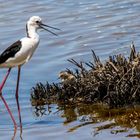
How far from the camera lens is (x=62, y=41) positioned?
13.0m

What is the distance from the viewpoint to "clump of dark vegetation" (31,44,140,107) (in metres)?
7.93

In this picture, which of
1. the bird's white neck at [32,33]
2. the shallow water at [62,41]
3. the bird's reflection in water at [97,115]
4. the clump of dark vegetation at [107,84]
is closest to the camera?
the bird's reflection in water at [97,115]

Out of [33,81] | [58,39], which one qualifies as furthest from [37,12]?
[33,81]

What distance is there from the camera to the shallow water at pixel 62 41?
25.2 feet

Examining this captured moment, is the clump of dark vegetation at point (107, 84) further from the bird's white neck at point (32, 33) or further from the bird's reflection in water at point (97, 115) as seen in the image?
the bird's white neck at point (32, 33)

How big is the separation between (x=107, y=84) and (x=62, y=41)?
5.00 meters

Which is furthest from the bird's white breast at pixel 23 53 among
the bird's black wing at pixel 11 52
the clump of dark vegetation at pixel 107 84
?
the clump of dark vegetation at pixel 107 84

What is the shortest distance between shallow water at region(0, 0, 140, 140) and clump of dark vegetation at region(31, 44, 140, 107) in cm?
27

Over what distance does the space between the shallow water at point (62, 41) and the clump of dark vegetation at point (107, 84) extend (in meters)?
0.27

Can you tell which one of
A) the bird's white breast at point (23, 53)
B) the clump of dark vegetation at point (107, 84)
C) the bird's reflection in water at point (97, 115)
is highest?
the bird's white breast at point (23, 53)

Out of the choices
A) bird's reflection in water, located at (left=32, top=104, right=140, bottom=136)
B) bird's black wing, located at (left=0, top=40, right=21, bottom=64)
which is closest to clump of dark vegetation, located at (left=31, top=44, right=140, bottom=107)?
bird's reflection in water, located at (left=32, top=104, right=140, bottom=136)

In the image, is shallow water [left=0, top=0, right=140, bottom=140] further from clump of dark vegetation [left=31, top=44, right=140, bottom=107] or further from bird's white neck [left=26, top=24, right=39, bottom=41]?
bird's white neck [left=26, top=24, right=39, bottom=41]

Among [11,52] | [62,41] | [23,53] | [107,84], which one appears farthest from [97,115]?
[62,41]

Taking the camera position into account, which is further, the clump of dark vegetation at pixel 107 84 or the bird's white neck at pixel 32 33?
the bird's white neck at pixel 32 33
